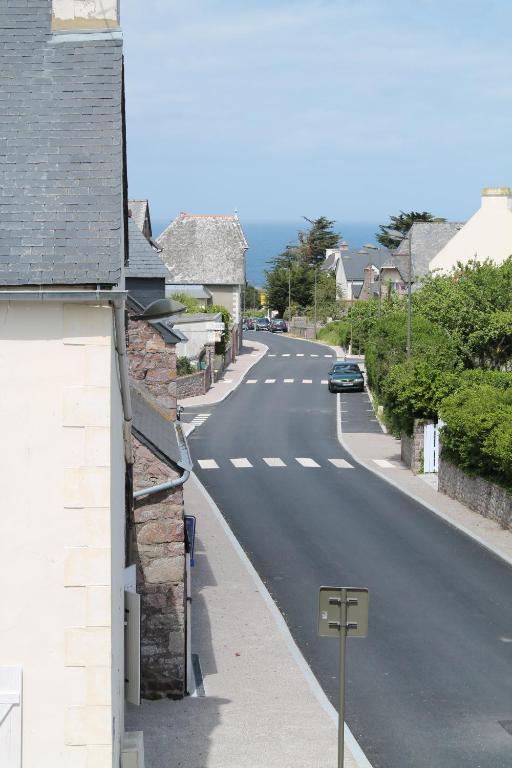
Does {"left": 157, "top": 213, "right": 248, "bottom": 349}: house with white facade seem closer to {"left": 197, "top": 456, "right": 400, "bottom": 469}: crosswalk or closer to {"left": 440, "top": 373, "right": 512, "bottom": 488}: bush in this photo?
{"left": 197, "top": 456, "right": 400, "bottom": 469}: crosswalk

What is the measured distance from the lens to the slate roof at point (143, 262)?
1922cm

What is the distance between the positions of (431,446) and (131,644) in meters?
24.3

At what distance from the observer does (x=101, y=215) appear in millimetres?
9578

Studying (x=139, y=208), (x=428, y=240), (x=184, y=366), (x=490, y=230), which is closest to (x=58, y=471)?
(x=139, y=208)

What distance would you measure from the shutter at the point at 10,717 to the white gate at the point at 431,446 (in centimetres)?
2725

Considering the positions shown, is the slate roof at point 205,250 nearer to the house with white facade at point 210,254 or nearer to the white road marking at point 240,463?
the house with white facade at point 210,254

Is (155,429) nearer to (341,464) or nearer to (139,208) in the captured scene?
(341,464)

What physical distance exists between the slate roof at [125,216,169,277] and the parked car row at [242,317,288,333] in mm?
101763

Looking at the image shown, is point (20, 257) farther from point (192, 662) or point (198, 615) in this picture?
point (198, 615)

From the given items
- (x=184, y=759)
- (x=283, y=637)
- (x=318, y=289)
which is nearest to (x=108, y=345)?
(x=184, y=759)

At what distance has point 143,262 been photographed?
19500 mm

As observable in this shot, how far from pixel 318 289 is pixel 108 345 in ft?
374

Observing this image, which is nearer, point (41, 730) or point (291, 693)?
point (41, 730)

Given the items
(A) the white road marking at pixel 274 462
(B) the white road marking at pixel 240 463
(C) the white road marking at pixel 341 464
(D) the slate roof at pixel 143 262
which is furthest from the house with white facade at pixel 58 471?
(A) the white road marking at pixel 274 462
